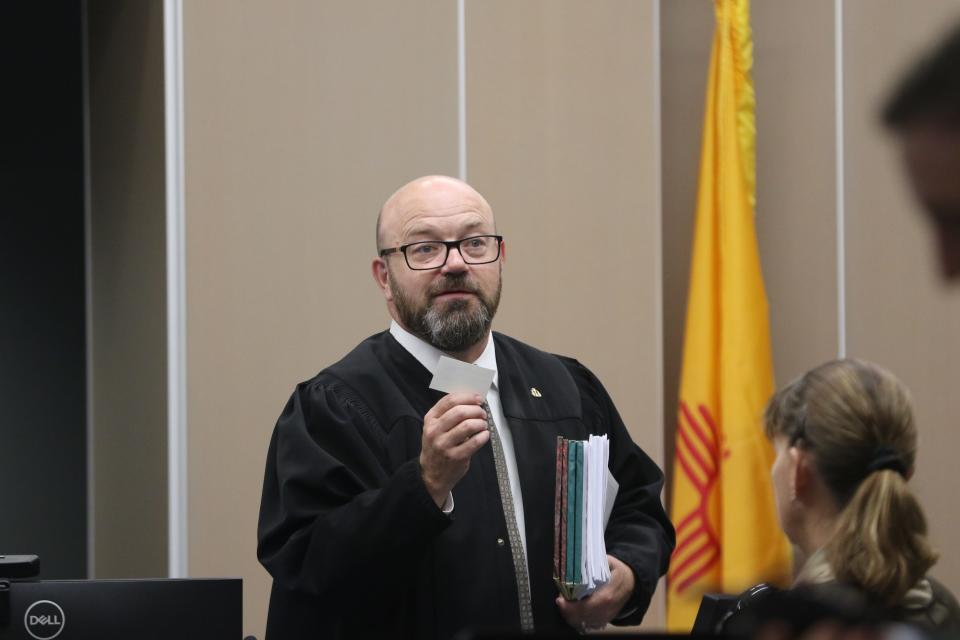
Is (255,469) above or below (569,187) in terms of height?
below

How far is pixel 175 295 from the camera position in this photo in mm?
3523

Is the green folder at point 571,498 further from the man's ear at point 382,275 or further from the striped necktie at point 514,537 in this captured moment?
the man's ear at point 382,275

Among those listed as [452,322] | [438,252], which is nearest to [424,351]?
[452,322]

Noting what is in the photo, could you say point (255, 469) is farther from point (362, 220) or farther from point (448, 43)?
point (448, 43)

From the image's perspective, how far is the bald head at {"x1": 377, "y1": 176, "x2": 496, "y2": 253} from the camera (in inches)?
100

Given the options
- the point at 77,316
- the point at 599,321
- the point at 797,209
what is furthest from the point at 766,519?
the point at 77,316

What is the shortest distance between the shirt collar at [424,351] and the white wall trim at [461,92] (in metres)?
1.45

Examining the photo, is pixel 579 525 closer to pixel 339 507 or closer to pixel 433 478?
pixel 433 478

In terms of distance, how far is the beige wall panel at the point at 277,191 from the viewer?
11.6 ft

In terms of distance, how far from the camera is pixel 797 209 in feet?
13.9

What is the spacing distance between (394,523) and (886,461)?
0.86m

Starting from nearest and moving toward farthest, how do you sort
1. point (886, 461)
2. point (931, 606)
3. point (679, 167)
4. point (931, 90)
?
1. point (931, 90)
2. point (931, 606)
3. point (886, 461)
4. point (679, 167)

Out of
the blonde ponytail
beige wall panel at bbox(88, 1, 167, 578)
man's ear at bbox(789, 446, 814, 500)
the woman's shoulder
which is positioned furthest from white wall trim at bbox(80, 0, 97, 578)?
the woman's shoulder

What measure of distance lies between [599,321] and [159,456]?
59.9 inches
